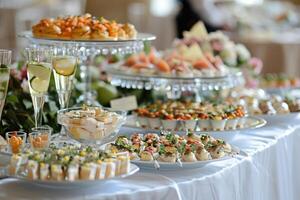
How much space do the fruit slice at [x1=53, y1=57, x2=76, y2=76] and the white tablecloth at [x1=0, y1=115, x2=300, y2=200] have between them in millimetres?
425

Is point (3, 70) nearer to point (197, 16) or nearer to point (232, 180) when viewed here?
point (232, 180)

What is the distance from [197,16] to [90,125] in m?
4.43

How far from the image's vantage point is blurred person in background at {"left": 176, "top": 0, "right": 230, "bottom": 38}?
20.1ft

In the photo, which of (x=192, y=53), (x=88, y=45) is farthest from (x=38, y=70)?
(x=192, y=53)

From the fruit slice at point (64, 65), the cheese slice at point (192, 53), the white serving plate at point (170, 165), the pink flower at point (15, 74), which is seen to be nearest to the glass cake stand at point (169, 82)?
the cheese slice at point (192, 53)

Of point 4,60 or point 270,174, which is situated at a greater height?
point 4,60

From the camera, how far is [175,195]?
1.78 metres

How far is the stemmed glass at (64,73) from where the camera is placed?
6.84 feet

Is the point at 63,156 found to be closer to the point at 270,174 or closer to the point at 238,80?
the point at 270,174

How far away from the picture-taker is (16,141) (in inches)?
73.0

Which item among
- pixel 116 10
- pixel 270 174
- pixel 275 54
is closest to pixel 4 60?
pixel 270 174

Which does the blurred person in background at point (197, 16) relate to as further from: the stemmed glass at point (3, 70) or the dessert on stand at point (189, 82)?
the stemmed glass at point (3, 70)

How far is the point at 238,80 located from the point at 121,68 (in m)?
0.52

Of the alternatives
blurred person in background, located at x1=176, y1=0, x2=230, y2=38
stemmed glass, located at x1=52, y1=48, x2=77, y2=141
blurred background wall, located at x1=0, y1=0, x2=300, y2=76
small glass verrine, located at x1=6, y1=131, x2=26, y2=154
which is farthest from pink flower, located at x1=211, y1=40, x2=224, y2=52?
blurred background wall, located at x1=0, y1=0, x2=300, y2=76
